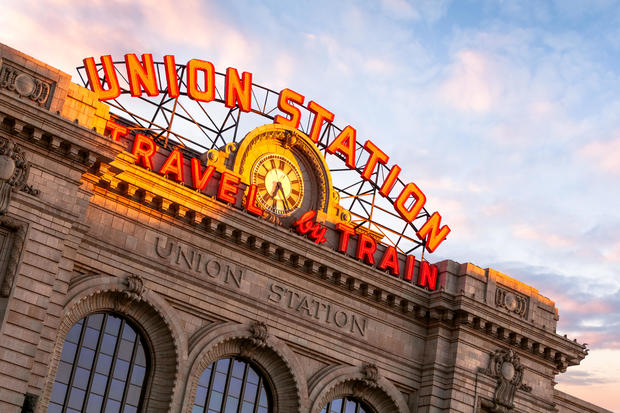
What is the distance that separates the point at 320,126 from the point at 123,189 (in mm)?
14084

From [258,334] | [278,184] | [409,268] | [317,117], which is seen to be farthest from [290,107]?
[258,334]

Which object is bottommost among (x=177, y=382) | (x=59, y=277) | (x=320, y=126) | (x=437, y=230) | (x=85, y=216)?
(x=177, y=382)

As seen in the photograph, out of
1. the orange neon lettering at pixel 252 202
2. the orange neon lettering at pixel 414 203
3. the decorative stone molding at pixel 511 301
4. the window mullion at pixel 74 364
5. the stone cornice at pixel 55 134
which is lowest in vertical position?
the window mullion at pixel 74 364

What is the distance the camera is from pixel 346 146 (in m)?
51.6

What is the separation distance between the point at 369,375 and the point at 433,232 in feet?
35.4

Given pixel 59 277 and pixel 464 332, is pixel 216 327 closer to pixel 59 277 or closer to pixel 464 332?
pixel 59 277

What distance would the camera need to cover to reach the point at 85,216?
125 feet

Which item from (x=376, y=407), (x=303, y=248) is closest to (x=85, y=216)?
(x=303, y=248)

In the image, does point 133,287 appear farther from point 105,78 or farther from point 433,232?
point 433,232

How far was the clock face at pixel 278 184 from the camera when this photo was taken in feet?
152

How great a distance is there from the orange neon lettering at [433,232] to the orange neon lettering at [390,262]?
14.6 feet

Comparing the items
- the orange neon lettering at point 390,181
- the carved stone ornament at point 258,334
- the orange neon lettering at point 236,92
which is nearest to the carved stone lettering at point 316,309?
the carved stone ornament at point 258,334

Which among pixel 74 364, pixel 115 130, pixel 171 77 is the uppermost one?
pixel 171 77

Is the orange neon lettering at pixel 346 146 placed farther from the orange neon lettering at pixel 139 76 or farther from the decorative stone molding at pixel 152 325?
the decorative stone molding at pixel 152 325
